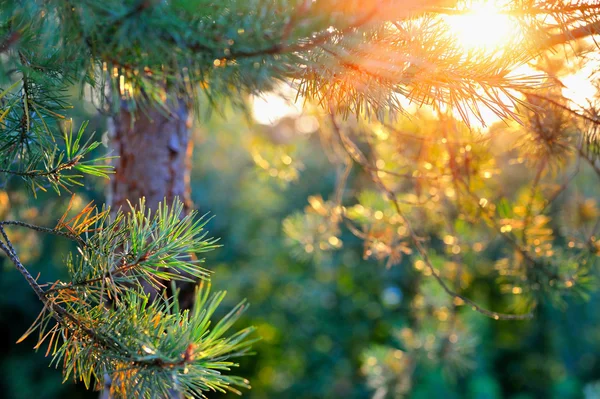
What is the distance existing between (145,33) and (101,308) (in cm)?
32

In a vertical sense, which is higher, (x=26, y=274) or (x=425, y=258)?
(x=425, y=258)

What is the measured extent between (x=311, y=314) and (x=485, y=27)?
172 inches

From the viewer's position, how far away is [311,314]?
4.85m

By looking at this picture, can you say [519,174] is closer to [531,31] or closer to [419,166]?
[419,166]

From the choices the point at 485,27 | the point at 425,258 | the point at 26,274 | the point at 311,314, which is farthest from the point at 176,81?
the point at 311,314

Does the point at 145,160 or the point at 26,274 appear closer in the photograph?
the point at 26,274

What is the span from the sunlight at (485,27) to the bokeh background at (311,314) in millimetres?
3498

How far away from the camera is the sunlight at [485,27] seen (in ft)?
2.27

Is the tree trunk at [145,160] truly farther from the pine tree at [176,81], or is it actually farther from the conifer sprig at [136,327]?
the conifer sprig at [136,327]

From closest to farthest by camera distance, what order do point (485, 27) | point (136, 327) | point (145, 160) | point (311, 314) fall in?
point (136, 327) → point (485, 27) → point (145, 160) → point (311, 314)

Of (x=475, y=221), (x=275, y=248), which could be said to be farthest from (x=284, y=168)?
(x=275, y=248)

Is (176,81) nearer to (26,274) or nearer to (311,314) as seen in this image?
(26,274)

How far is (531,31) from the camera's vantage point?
0.71 m

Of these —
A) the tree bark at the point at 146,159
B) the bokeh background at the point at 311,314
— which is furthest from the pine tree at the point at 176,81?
the bokeh background at the point at 311,314
